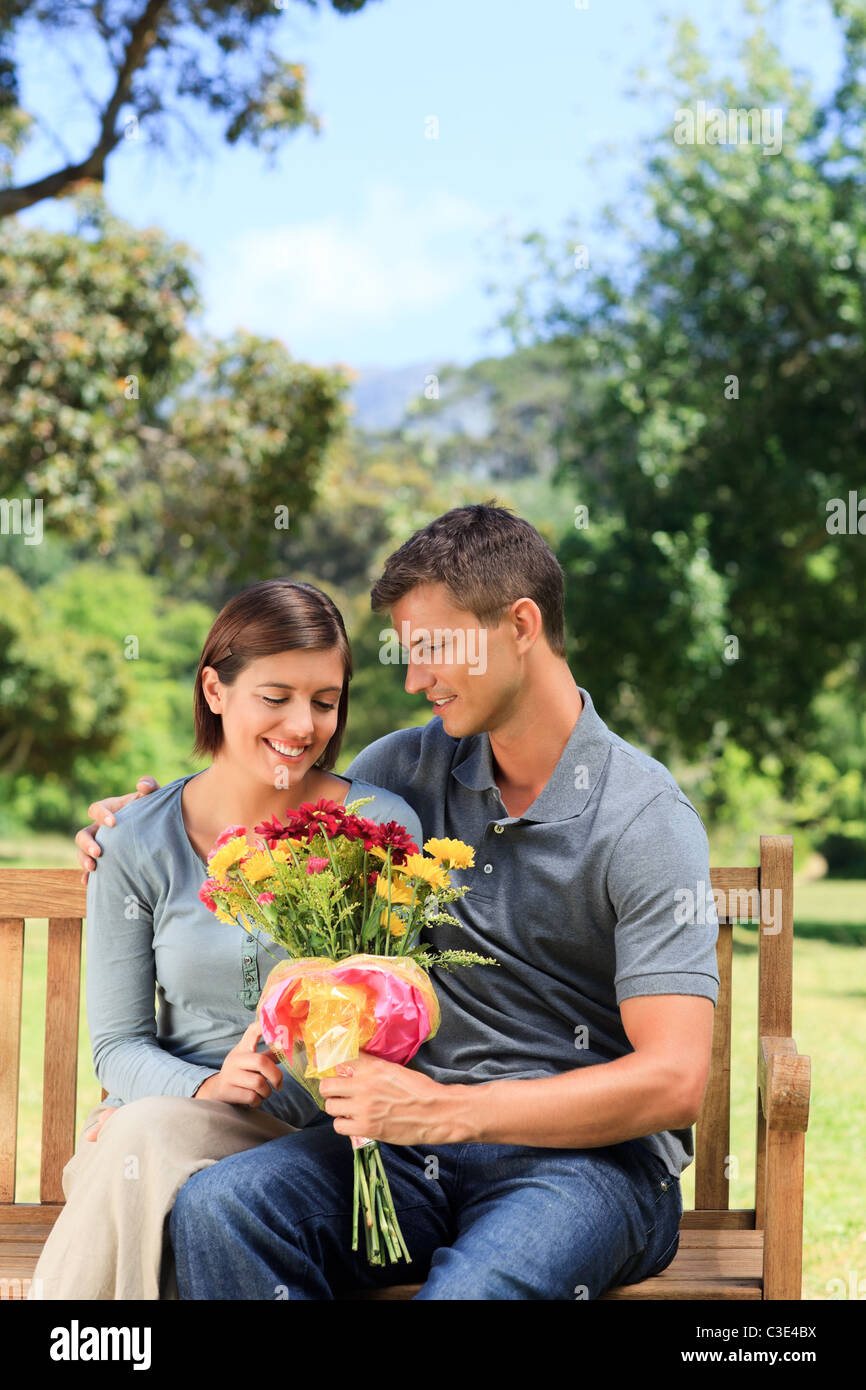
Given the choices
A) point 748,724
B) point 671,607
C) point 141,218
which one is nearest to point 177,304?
point 141,218

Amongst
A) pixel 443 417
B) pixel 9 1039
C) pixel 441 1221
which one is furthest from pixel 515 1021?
pixel 443 417

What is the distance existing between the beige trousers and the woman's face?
2.14 feet

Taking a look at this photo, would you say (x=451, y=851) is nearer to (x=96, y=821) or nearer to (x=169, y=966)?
(x=169, y=966)

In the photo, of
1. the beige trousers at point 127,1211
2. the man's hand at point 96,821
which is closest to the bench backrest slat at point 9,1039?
the man's hand at point 96,821

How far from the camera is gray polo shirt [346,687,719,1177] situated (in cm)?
241

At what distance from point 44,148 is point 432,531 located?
28.0 feet

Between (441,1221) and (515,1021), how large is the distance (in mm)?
358

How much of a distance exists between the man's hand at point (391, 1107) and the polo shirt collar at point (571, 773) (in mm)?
609

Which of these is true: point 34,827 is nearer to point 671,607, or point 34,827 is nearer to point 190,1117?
point 671,607

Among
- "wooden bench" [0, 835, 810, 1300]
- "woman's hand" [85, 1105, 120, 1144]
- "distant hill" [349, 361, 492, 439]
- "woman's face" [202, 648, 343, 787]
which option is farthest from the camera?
"distant hill" [349, 361, 492, 439]

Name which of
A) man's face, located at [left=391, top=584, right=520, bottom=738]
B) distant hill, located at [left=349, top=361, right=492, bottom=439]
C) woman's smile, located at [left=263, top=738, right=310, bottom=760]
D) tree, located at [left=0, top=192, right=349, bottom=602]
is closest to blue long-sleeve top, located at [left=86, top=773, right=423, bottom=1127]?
woman's smile, located at [left=263, top=738, right=310, bottom=760]

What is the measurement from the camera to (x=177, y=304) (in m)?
10.9

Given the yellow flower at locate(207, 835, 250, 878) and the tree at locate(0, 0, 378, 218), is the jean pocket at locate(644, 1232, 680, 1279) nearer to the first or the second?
the yellow flower at locate(207, 835, 250, 878)

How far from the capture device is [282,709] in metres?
2.61
